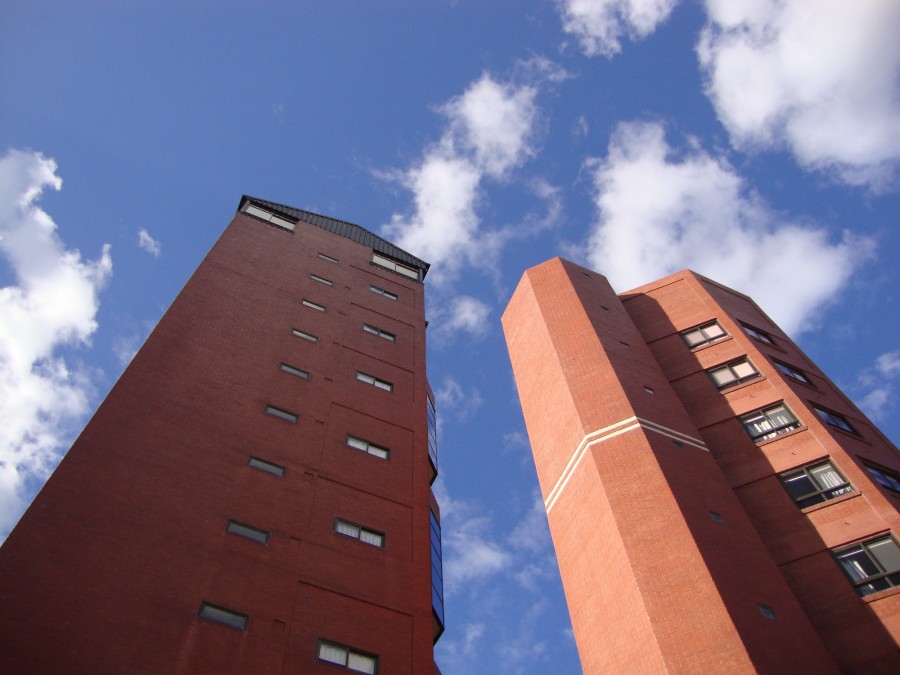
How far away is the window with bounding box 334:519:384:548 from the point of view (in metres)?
20.7

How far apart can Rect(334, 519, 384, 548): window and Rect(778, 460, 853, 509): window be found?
45.0 feet

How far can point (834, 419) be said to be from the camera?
28.2m

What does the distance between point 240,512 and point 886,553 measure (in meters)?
18.3

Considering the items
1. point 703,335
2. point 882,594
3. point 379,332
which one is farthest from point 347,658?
point 703,335

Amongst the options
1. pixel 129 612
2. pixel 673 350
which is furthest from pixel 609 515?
pixel 129 612

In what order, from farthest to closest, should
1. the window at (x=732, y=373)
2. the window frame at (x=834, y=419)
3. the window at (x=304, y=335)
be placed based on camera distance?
the window at (x=732, y=373)
the window at (x=304, y=335)
the window frame at (x=834, y=419)

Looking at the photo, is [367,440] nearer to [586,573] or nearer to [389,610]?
[389,610]

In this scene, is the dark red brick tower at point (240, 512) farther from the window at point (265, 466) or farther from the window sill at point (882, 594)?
the window sill at point (882, 594)

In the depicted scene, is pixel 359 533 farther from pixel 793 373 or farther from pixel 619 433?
pixel 793 373

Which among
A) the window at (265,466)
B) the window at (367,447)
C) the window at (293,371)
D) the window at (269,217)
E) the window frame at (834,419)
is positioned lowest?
the window at (265,466)

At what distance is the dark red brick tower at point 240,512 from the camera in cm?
1527

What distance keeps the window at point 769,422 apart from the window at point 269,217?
77.9 ft

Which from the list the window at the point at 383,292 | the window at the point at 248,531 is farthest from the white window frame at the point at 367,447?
the window at the point at 383,292

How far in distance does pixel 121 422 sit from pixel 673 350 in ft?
76.1
